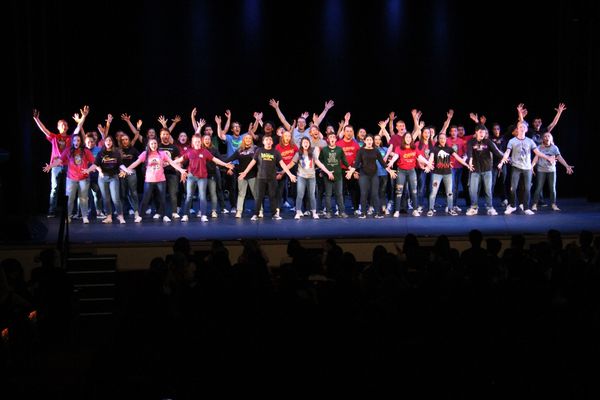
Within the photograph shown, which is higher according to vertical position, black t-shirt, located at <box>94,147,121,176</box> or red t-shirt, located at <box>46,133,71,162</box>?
red t-shirt, located at <box>46,133,71,162</box>

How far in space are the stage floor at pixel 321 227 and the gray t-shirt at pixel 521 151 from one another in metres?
0.84

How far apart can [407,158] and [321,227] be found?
212 centimetres

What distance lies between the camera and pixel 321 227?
1254 cm

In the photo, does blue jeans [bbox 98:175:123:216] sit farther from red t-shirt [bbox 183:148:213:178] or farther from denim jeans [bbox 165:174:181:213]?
→ red t-shirt [bbox 183:148:213:178]

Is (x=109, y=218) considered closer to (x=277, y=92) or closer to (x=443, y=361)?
(x=277, y=92)

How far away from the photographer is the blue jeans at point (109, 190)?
522 inches

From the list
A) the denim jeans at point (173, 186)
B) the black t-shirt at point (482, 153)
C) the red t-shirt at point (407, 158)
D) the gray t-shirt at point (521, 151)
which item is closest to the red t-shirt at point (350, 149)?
the red t-shirt at point (407, 158)

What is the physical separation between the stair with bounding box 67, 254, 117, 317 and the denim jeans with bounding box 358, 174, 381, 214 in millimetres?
4377

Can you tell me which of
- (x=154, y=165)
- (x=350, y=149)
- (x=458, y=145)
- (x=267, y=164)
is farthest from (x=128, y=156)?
(x=458, y=145)

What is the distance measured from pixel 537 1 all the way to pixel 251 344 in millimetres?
13136

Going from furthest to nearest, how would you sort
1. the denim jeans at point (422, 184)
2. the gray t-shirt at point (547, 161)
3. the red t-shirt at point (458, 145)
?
the denim jeans at point (422, 184) < the red t-shirt at point (458, 145) < the gray t-shirt at point (547, 161)

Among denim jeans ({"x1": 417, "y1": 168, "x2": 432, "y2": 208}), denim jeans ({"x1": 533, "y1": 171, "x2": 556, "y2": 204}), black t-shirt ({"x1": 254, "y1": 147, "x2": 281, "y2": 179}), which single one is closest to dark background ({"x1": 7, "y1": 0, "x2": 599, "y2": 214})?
denim jeans ({"x1": 417, "y1": 168, "x2": 432, "y2": 208})

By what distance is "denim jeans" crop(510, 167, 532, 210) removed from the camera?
45.9 ft

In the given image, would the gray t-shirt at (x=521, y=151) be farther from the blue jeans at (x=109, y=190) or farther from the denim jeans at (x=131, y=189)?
the blue jeans at (x=109, y=190)
